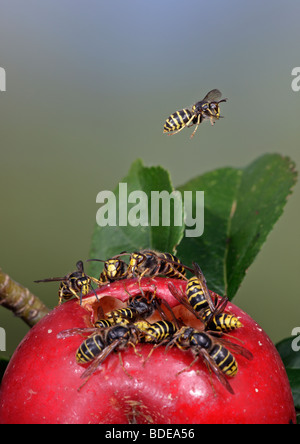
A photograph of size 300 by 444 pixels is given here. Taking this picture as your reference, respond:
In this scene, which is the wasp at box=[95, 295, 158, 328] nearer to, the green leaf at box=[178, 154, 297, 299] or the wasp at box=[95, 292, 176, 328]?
the wasp at box=[95, 292, 176, 328]

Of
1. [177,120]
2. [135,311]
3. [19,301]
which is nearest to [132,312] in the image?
[135,311]

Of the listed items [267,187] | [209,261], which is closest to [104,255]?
[209,261]

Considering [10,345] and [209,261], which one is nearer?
[209,261]

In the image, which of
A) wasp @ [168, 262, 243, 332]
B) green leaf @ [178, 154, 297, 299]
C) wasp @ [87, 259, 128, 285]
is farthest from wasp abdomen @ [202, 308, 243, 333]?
green leaf @ [178, 154, 297, 299]

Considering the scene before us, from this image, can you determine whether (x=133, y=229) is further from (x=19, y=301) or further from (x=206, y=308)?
(x=206, y=308)

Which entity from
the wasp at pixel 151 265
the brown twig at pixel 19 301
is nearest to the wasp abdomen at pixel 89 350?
the wasp at pixel 151 265

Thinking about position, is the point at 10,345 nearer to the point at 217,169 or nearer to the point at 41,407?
the point at 217,169
